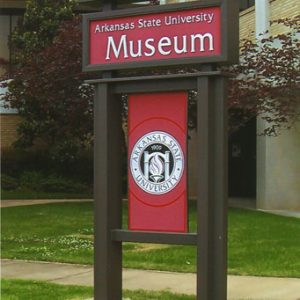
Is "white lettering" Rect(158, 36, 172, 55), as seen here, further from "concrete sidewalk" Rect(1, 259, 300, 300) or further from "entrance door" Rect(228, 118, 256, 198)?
"entrance door" Rect(228, 118, 256, 198)

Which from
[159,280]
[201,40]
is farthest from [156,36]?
[159,280]

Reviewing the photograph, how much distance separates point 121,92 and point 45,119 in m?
17.7

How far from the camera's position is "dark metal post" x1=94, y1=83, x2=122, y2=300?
259 inches

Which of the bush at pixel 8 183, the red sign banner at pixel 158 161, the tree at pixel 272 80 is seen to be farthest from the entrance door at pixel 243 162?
the red sign banner at pixel 158 161

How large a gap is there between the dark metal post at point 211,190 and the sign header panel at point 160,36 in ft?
0.96

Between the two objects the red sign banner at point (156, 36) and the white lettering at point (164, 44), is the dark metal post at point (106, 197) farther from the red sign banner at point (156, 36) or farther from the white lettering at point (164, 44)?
the white lettering at point (164, 44)

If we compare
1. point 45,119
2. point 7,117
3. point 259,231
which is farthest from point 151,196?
point 7,117

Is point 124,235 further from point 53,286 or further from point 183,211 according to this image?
point 53,286

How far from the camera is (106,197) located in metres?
6.57

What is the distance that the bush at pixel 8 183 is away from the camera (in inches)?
937

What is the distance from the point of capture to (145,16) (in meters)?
6.29

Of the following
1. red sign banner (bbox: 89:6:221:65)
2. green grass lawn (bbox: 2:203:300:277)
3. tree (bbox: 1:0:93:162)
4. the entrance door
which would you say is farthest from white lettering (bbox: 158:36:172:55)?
the entrance door

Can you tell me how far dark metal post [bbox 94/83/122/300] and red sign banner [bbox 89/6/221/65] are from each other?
379 millimetres

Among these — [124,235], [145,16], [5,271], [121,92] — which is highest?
[145,16]
